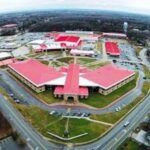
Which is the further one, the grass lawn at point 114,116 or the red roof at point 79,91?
the red roof at point 79,91

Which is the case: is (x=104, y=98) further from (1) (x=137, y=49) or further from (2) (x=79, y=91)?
(1) (x=137, y=49)

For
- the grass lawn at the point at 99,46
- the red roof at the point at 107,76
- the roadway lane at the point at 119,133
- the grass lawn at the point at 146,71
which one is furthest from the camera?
the grass lawn at the point at 99,46

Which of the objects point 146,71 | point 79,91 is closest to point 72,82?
point 79,91

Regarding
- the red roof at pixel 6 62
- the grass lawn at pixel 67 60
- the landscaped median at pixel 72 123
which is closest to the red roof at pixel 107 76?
the landscaped median at pixel 72 123

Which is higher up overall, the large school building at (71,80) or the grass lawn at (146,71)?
the large school building at (71,80)

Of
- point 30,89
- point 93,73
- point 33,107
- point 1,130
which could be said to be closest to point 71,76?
point 93,73

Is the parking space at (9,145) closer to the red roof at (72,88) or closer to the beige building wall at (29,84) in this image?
the red roof at (72,88)

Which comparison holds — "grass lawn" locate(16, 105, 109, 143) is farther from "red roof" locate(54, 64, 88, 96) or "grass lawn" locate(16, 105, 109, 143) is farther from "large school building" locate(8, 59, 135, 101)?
"large school building" locate(8, 59, 135, 101)

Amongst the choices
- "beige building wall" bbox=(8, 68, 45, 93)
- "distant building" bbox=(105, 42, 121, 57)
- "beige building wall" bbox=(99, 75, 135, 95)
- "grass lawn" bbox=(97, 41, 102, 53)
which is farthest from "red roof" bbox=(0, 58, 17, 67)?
"grass lawn" bbox=(97, 41, 102, 53)
